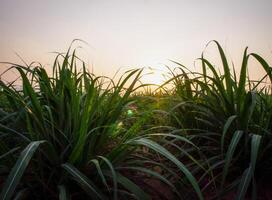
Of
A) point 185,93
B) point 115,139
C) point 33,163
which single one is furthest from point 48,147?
point 185,93

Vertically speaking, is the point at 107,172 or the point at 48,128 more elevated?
the point at 48,128

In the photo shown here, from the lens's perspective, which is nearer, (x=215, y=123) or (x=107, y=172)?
(x=107, y=172)

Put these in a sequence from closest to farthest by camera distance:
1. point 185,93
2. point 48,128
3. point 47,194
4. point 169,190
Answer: point 47,194, point 48,128, point 169,190, point 185,93

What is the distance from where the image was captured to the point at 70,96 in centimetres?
140

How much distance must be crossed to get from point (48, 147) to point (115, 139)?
0.45 metres

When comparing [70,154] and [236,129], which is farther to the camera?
[236,129]

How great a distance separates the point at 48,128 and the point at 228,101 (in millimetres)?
833

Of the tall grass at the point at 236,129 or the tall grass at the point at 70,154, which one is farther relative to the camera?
the tall grass at the point at 236,129

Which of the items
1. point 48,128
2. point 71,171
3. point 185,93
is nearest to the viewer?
point 71,171

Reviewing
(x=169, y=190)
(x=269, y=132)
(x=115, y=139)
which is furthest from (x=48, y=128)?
(x=269, y=132)

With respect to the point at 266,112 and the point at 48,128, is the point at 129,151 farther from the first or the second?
the point at 266,112

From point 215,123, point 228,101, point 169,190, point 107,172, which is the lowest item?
point 169,190

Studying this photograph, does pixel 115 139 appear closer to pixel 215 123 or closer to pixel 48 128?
pixel 48 128

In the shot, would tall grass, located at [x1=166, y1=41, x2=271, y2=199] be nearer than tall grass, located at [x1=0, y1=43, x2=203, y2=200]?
No
